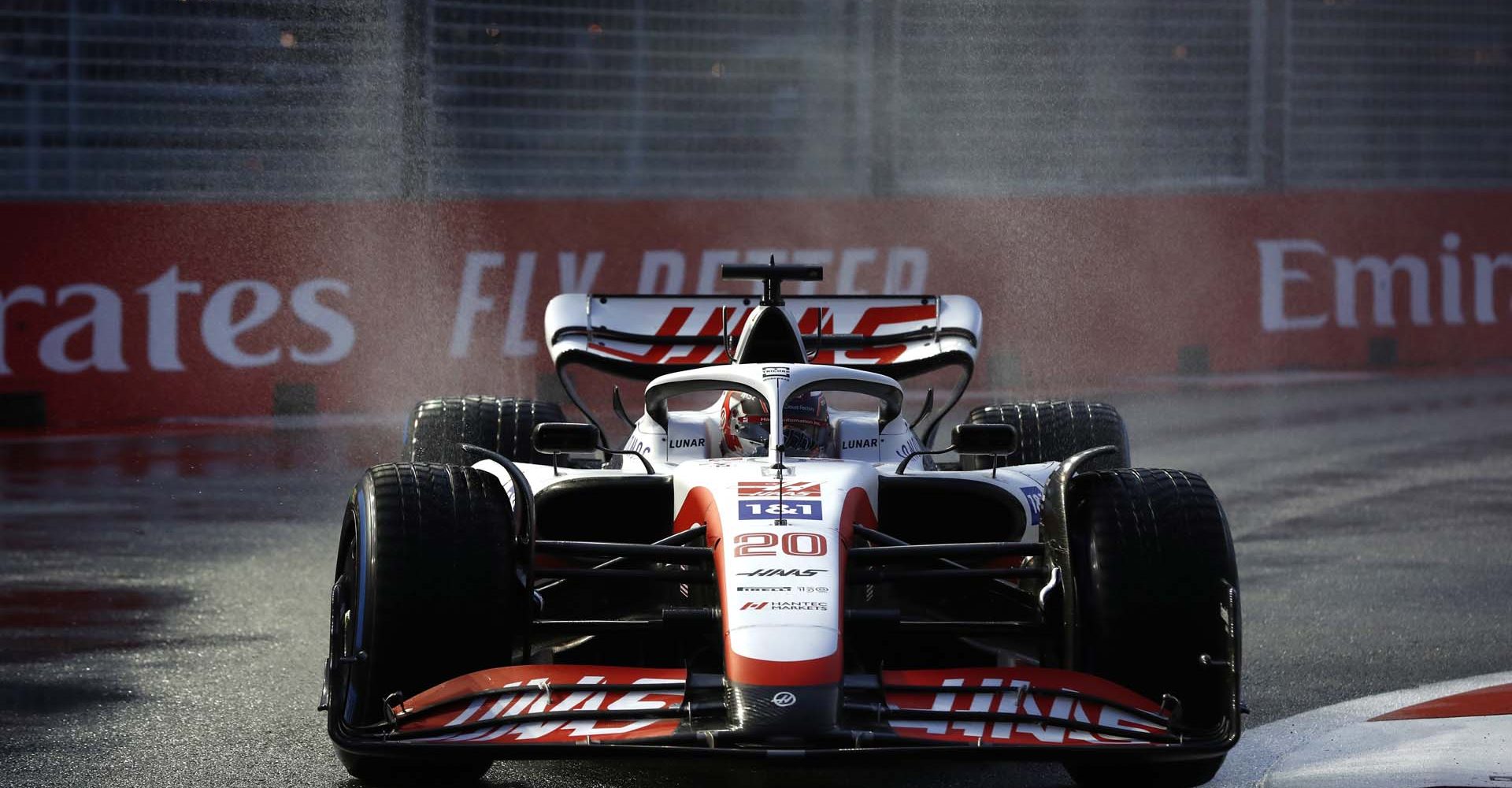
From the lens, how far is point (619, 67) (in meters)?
15.9

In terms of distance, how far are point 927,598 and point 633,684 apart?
1.76m

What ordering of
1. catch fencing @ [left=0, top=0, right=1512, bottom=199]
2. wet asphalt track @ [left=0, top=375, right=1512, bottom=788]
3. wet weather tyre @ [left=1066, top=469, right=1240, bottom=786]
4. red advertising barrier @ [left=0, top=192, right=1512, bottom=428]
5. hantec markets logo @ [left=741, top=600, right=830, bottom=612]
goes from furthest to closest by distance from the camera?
→ 1. catch fencing @ [left=0, top=0, right=1512, bottom=199]
2. red advertising barrier @ [left=0, top=192, right=1512, bottom=428]
3. wet asphalt track @ [left=0, top=375, right=1512, bottom=788]
4. wet weather tyre @ [left=1066, top=469, right=1240, bottom=786]
5. hantec markets logo @ [left=741, top=600, right=830, bottom=612]

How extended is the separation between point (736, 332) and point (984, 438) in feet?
7.00

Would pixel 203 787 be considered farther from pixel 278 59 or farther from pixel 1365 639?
pixel 278 59

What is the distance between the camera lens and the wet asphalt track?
18.3 ft

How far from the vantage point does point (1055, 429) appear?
25.6 ft

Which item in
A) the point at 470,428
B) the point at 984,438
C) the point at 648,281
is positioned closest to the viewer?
the point at 984,438

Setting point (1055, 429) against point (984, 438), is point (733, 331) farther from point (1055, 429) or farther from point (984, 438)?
point (984, 438)

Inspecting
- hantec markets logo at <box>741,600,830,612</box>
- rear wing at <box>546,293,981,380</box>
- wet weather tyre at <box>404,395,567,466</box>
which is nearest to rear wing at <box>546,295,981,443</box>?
rear wing at <box>546,293,981,380</box>

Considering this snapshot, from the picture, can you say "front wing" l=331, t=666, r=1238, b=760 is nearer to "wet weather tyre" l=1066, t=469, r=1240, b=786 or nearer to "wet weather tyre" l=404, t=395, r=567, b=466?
"wet weather tyre" l=1066, t=469, r=1240, b=786

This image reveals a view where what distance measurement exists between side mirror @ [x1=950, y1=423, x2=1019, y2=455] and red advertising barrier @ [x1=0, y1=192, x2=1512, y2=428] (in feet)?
28.2

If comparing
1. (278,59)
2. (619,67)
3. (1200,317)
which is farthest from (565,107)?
(1200,317)

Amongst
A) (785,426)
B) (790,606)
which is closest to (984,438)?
(785,426)

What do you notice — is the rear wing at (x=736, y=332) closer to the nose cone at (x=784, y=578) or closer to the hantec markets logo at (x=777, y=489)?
the nose cone at (x=784, y=578)
